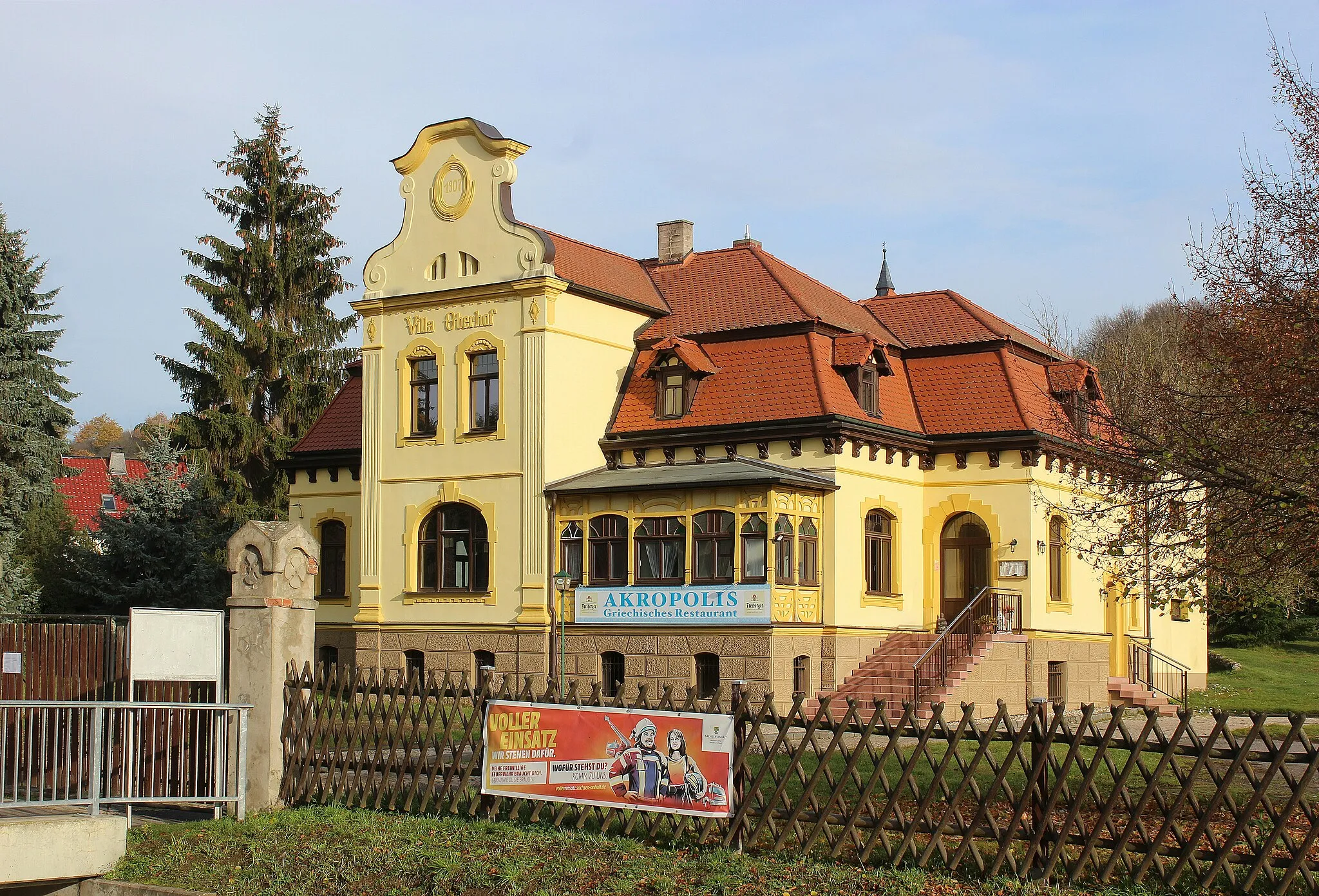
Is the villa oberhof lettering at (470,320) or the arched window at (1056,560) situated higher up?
the villa oberhof lettering at (470,320)

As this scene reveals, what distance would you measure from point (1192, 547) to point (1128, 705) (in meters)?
17.4

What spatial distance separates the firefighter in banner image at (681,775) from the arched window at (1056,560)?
19.2m

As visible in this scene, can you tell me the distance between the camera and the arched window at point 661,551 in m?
27.7

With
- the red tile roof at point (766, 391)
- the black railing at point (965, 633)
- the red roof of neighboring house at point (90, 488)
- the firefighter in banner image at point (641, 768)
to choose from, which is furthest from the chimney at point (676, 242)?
the red roof of neighboring house at point (90, 488)

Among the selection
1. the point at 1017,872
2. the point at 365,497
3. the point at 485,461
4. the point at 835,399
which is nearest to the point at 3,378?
the point at 365,497

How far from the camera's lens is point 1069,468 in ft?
99.6

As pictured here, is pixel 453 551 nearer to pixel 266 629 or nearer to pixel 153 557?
pixel 153 557

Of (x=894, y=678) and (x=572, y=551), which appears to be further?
(x=572, y=551)

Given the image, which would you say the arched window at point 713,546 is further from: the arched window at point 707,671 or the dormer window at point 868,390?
the dormer window at point 868,390

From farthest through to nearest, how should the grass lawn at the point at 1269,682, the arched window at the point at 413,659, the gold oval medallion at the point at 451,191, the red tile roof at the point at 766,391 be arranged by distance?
the grass lawn at the point at 1269,682
the gold oval medallion at the point at 451,191
the arched window at the point at 413,659
the red tile roof at the point at 766,391

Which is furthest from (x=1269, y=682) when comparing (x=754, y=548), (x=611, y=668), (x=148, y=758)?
(x=148, y=758)

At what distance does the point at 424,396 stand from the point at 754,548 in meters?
8.46

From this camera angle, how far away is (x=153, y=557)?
112ft

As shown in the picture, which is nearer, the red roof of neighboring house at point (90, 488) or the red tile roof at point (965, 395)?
the red tile roof at point (965, 395)
